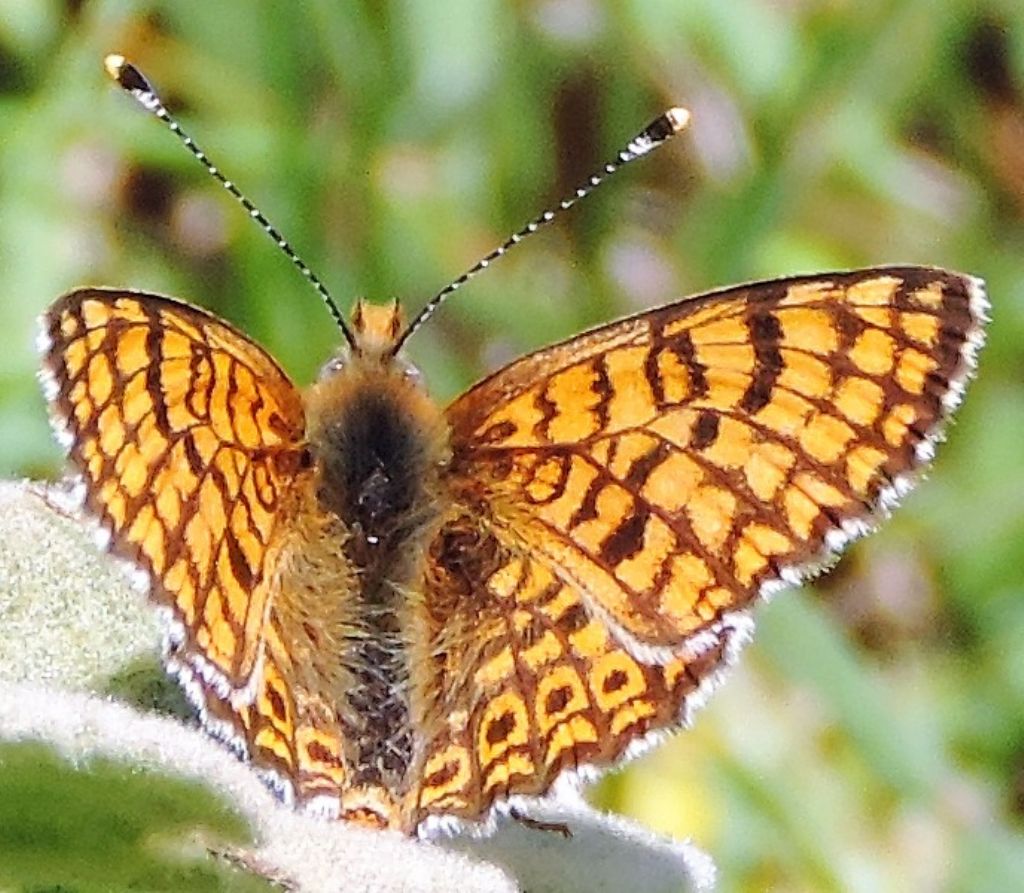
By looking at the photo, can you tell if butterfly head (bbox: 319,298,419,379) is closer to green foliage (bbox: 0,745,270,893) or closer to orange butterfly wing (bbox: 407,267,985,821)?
orange butterfly wing (bbox: 407,267,985,821)

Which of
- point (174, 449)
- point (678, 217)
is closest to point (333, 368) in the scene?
point (174, 449)

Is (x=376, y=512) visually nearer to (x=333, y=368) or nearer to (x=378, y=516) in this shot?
(x=378, y=516)

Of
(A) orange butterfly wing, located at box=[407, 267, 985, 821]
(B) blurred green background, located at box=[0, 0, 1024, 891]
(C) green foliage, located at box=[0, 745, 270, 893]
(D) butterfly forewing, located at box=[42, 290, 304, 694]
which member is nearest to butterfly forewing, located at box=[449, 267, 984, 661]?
(A) orange butterfly wing, located at box=[407, 267, 985, 821]

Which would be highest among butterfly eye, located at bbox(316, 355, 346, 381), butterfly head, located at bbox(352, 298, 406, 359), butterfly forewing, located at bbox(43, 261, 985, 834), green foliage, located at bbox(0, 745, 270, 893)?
butterfly head, located at bbox(352, 298, 406, 359)

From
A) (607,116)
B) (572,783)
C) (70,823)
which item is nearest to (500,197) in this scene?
(607,116)

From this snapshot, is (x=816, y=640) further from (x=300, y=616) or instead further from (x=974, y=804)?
(x=300, y=616)

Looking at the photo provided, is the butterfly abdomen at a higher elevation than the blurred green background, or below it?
below
